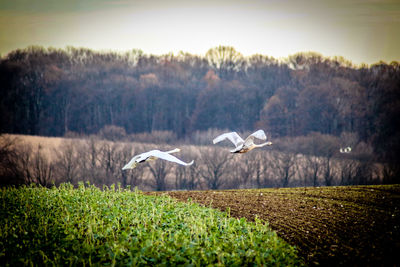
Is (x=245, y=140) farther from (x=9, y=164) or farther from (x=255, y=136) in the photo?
(x=9, y=164)

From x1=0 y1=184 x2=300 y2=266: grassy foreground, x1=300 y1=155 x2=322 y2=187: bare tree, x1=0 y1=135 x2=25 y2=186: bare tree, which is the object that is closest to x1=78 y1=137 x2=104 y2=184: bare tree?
x1=0 y1=135 x2=25 y2=186: bare tree

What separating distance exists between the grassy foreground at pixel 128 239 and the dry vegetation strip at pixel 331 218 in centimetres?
100

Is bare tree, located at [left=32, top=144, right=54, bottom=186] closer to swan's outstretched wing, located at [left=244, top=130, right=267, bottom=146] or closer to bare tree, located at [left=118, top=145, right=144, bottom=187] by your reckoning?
bare tree, located at [left=118, top=145, right=144, bottom=187]

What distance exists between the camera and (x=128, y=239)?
920 cm

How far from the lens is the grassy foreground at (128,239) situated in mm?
8258

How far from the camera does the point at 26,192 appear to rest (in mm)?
16469

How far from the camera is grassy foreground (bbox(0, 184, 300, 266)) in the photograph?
8258 mm

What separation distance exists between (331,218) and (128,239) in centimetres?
671

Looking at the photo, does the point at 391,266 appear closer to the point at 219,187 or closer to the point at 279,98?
the point at 219,187

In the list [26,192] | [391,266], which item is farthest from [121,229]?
[26,192]

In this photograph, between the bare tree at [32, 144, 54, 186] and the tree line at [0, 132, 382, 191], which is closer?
the bare tree at [32, 144, 54, 186]

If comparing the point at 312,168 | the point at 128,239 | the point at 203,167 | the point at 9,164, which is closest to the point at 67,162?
the point at 9,164

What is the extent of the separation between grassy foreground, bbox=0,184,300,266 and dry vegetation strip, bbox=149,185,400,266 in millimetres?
997

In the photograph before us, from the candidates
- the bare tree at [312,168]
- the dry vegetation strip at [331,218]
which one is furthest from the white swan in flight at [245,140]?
the bare tree at [312,168]
